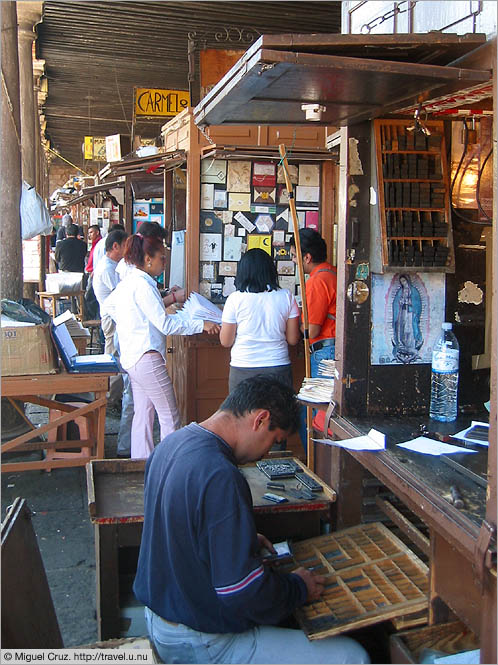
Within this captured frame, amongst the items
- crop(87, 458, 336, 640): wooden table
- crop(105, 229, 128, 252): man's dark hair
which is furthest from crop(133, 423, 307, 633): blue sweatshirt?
crop(105, 229, 128, 252): man's dark hair

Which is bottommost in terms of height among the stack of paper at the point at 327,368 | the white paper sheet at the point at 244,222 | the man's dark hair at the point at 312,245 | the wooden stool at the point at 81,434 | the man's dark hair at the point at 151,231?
the wooden stool at the point at 81,434

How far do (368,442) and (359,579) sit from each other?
1.73 feet

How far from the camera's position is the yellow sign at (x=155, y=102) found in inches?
373

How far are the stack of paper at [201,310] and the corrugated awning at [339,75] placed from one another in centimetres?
254

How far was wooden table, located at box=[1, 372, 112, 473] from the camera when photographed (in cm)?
515

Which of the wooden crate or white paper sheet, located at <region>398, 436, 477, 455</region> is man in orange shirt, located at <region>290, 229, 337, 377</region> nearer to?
white paper sheet, located at <region>398, 436, 477, 455</region>

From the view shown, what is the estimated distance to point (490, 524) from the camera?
179 centimetres

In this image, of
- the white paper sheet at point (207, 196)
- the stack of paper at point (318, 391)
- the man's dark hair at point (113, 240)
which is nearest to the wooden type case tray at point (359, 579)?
the stack of paper at point (318, 391)

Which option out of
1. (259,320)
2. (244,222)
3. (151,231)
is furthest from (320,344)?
(244,222)

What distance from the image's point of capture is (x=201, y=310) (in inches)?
214

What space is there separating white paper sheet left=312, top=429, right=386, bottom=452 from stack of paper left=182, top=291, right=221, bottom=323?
8.95 ft

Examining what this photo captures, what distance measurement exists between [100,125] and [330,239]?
14.5m

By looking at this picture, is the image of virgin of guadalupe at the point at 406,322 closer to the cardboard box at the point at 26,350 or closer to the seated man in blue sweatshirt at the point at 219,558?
the seated man in blue sweatshirt at the point at 219,558

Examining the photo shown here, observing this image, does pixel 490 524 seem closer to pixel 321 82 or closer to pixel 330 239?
pixel 321 82
